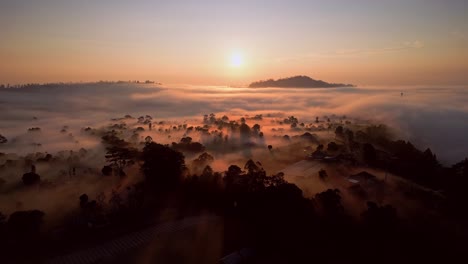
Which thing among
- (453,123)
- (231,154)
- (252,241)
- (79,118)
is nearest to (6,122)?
(79,118)

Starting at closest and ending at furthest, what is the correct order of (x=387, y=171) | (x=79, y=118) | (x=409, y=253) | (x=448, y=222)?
(x=409, y=253) → (x=448, y=222) → (x=387, y=171) → (x=79, y=118)

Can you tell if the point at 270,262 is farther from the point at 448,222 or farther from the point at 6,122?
the point at 6,122

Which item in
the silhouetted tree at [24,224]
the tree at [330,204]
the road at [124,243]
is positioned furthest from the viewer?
the tree at [330,204]

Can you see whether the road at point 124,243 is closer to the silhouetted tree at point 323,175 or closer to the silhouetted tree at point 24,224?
the silhouetted tree at point 24,224

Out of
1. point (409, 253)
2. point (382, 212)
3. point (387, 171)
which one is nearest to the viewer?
point (409, 253)

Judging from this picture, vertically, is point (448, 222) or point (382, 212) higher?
point (382, 212)

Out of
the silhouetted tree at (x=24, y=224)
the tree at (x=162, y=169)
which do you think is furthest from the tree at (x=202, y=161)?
the silhouetted tree at (x=24, y=224)

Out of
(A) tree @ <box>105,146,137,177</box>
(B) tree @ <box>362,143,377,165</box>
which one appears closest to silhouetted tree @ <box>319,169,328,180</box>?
(B) tree @ <box>362,143,377,165</box>
